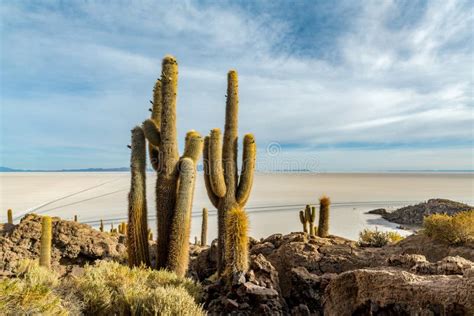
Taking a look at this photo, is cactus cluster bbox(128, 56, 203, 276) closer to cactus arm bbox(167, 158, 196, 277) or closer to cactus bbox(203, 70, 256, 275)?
cactus arm bbox(167, 158, 196, 277)

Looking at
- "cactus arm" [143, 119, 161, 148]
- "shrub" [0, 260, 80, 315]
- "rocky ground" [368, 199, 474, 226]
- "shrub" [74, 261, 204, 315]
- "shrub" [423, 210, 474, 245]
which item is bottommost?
"rocky ground" [368, 199, 474, 226]

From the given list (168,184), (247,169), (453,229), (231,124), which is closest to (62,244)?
(168,184)

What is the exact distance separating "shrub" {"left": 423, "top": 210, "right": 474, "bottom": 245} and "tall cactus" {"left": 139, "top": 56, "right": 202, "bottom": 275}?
18.7ft

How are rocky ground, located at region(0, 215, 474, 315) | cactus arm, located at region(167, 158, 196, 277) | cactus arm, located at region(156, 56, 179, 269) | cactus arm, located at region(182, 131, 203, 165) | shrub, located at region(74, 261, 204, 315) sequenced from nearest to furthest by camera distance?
rocky ground, located at region(0, 215, 474, 315) < shrub, located at region(74, 261, 204, 315) < cactus arm, located at region(167, 158, 196, 277) < cactus arm, located at region(156, 56, 179, 269) < cactus arm, located at region(182, 131, 203, 165)

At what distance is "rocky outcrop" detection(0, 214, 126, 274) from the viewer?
29.4 ft

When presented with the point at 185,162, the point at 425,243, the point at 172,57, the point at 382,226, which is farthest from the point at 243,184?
the point at 382,226

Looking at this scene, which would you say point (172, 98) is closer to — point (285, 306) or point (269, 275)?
point (269, 275)

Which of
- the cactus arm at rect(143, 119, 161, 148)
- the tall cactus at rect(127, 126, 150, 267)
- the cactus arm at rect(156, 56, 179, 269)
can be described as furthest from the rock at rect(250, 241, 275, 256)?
the cactus arm at rect(143, 119, 161, 148)

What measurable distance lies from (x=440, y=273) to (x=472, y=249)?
3762 mm

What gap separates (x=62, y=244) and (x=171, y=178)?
4.08 m

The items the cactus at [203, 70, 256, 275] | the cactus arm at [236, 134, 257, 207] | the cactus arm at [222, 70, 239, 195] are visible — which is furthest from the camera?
the cactus arm at [222, 70, 239, 195]

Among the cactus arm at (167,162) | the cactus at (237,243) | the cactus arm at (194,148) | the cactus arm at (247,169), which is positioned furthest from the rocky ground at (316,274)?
the cactus arm at (194,148)

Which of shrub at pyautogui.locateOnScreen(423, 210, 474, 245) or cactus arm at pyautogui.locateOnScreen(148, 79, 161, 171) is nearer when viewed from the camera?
shrub at pyautogui.locateOnScreen(423, 210, 474, 245)

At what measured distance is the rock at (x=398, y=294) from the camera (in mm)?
3309
